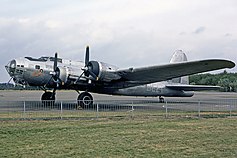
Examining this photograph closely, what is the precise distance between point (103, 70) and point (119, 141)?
13496 millimetres

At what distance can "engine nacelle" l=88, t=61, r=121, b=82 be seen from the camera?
76.2ft

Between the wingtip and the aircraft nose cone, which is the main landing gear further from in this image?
the wingtip

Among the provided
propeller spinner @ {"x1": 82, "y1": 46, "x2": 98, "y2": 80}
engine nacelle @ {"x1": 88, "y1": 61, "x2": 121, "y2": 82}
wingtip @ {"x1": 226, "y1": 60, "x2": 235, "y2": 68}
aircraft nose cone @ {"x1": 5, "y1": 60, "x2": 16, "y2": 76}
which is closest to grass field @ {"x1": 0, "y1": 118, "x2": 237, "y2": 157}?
wingtip @ {"x1": 226, "y1": 60, "x2": 235, "y2": 68}

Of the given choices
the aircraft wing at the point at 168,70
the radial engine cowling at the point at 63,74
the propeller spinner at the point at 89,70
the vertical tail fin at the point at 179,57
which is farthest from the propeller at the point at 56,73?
the vertical tail fin at the point at 179,57

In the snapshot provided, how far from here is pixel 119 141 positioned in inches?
394

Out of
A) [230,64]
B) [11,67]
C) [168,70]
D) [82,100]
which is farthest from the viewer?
[11,67]

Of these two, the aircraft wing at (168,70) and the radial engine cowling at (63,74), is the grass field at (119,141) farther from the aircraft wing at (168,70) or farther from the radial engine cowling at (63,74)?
the radial engine cowling at (63,74)

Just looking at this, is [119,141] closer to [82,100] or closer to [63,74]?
[82,100]

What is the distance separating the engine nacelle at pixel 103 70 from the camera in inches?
915

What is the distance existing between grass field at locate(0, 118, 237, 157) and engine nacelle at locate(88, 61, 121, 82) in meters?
9.76


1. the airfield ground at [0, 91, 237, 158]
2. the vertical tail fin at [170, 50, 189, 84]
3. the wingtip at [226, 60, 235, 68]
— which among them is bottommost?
the airfield ground at [0, 91, 237, 158]

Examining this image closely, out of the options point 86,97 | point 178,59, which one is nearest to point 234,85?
point 178,59

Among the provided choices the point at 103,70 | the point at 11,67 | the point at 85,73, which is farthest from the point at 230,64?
the point at 11,67

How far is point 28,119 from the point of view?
15.7 meters
